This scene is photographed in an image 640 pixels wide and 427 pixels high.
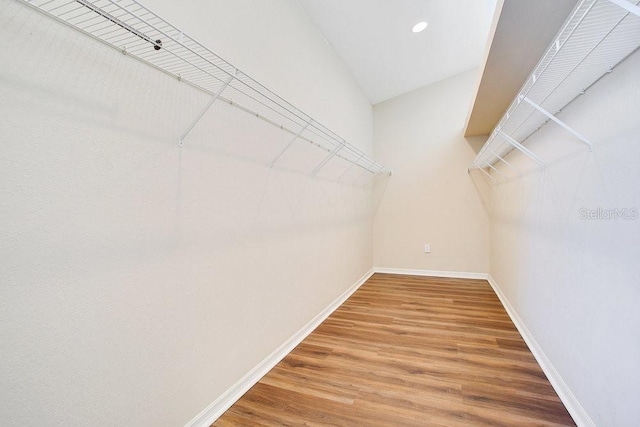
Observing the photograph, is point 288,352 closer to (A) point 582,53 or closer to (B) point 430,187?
(A) point 582,53

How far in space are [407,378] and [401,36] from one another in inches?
116

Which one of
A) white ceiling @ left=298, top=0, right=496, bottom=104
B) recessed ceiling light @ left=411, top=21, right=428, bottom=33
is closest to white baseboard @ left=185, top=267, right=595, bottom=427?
white ceiling @ left=298, top=0, right=496, bottom=104

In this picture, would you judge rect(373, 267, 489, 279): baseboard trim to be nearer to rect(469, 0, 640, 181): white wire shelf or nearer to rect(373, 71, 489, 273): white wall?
rect(373, 71, 489, 273): white wall

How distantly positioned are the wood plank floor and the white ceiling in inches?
90.4

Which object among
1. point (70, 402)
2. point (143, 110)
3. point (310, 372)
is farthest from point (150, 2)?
point (310, 372)

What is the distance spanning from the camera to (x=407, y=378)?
5.28 feet

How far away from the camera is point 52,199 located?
2.58 ft

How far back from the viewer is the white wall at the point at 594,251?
0.96m

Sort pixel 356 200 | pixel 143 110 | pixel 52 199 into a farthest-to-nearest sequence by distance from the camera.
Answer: pixel 356 200
pixel 143 110
pixel 52 199

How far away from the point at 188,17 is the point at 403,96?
11.9ft

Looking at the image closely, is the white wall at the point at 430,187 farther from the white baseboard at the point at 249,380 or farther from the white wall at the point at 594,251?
the white baseboard at the point at 249,380

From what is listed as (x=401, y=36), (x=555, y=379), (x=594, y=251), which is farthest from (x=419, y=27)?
(x=555, y=379)

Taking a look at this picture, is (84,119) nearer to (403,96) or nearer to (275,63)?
(275,63)

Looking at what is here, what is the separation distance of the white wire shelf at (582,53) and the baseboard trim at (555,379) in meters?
1.17
